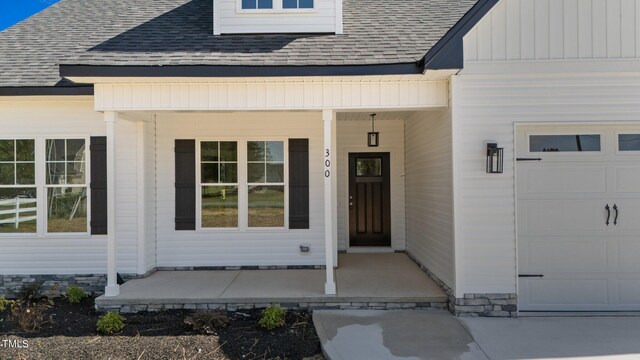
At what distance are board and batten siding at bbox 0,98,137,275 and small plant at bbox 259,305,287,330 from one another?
309cm

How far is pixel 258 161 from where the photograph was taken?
750 cm

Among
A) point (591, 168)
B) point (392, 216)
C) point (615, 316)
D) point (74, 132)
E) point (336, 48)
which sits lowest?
point (615, 316)

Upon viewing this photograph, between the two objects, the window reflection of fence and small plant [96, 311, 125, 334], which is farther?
the window reflection of fence

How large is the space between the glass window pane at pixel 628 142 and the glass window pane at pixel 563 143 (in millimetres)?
304

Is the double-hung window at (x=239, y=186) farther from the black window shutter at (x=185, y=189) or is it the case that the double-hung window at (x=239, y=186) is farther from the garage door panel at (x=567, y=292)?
the garage door panel at (x=567, y=292)

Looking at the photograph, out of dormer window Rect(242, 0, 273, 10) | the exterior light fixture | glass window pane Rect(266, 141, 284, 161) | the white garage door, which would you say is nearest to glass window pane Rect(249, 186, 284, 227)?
glass window pane Rect(266, 141, 284, 161)

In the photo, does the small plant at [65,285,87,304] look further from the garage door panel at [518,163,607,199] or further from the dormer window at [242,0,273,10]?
the garage door panel at [518,163,607,199]

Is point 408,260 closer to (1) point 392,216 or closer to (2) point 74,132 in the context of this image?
(1) point 392,216

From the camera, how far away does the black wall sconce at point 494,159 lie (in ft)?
17.1

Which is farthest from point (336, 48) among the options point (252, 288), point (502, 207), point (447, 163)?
point (252, 288)

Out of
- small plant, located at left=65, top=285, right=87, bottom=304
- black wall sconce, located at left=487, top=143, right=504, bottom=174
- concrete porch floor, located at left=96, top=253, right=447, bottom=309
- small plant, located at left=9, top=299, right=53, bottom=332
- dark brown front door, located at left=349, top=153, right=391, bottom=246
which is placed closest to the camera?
small plant, located at left=9, top=299, right=53, bottom=332

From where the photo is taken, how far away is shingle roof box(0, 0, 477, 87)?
5582 mm

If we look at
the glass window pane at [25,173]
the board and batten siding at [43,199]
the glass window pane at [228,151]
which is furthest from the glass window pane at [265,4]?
the glass window pane at [25,173]

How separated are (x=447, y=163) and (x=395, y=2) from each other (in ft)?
13.2
